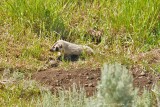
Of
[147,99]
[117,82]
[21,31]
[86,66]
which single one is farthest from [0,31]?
[117,82]

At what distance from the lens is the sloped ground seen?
4.74 m

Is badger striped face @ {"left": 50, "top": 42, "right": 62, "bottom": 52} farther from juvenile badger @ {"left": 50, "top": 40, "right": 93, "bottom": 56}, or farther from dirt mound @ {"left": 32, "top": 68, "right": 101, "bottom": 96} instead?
dirt mound @ {"left": 32, "top": 68, "right": 101, "bottom": 96}

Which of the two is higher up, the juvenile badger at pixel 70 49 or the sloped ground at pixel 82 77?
the juvenile badger at pixel 70 49

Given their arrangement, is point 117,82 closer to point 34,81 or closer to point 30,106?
point 30,106

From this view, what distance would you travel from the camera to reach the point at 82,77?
4.91 metres

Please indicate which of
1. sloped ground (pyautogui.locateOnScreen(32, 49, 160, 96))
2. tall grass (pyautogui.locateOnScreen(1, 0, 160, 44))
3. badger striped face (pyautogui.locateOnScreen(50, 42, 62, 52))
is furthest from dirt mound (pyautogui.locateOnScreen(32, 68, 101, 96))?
tall grass (pyautogui.locateOnScreen(1, 0, 160, 44))

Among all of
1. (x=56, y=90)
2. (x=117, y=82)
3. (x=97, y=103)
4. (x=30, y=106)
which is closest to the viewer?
(x=117, y=82)

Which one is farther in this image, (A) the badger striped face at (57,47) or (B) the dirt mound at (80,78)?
(A) the badger striped face at (57,47)

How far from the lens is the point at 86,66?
516 cm

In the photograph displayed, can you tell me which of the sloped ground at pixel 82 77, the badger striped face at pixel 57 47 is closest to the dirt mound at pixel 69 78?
the sloped ground at pixel 82 77

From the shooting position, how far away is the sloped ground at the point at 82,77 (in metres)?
4.74

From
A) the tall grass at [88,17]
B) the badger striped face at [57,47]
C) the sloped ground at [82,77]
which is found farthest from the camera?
the tall grass at [88,17]

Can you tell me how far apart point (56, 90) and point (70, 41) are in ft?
4.26

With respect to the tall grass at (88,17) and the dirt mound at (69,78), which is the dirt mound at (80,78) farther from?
the tall grass at (88,17)
